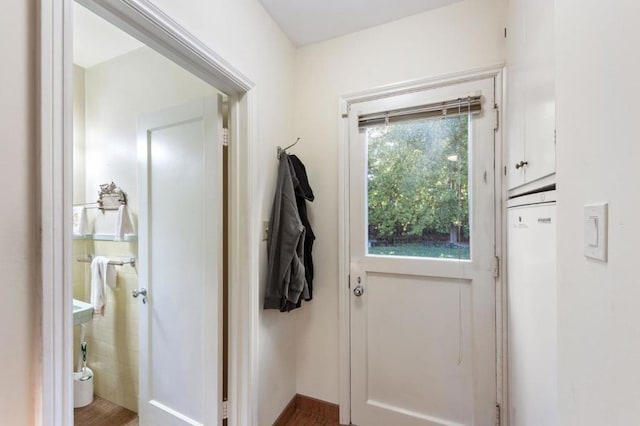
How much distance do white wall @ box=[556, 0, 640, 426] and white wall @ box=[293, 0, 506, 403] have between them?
997 mm

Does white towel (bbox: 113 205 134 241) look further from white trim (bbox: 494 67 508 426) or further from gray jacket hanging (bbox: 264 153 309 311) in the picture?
white trim (bbox: 494 67 508 426)

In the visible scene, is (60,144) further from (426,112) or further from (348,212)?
(426,112)

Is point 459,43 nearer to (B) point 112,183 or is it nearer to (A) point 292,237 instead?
(A) point 292,237

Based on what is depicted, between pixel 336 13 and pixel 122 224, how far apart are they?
202cm

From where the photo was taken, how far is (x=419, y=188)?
5.29 feet

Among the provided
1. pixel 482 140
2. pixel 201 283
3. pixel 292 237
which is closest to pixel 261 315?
pixel 201 283

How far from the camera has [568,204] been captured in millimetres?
638

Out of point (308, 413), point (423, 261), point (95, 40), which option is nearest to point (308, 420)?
point (308, 413)

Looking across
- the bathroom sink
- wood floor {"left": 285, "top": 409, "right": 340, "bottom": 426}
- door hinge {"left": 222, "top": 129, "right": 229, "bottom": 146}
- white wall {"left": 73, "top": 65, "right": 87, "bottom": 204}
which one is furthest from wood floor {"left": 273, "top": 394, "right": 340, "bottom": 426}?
white wall {"left": 73, "top": 65, "right": 87, "bottom": 204}

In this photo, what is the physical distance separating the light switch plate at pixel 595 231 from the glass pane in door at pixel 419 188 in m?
1.01

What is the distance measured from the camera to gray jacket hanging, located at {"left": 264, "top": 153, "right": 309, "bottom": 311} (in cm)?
153

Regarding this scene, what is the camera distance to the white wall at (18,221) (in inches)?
24.1

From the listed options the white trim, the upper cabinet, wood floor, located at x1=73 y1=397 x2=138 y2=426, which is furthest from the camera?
wood floor, located at x1=73 y1=397 x2=138 y2=426

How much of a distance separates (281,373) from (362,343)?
1.88ft
